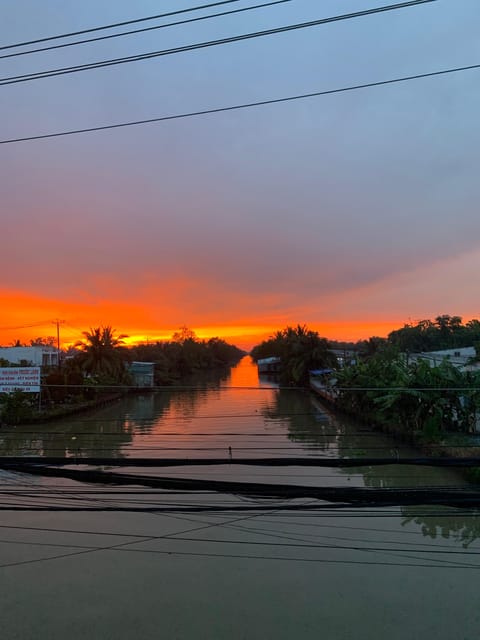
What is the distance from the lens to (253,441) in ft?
52.2

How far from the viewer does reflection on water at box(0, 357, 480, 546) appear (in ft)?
30.4

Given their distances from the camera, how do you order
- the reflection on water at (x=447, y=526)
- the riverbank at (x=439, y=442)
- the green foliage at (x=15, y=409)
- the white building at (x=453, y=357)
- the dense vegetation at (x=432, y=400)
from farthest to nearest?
the green foliage at (x=15, y=409), the white building at (x=453, y=357), the dense vegetation at (x=432, y=400), the riverbank at (x=439, y=442), the reflection on water at (x=447, y=526)

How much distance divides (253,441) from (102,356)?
29094 mm

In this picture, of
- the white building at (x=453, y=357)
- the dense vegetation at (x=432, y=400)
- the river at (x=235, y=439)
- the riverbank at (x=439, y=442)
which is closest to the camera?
the river at (x=235, y=439)

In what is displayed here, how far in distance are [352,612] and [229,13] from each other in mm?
6845

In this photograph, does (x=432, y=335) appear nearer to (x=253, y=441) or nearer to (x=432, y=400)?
(x=432, y=400)

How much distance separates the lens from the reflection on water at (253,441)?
9258mm

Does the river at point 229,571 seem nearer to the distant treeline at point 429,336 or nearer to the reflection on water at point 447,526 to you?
the reflection on water at point 447,526

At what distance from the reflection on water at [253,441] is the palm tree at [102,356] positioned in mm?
4267

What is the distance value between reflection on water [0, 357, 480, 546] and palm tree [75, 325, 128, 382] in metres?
4.27

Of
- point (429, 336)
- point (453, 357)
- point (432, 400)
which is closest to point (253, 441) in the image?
point (432, 400)

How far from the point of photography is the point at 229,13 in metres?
5.43

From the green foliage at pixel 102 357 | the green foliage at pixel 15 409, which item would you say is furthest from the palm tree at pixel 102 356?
the green foliage at pixel 15 409

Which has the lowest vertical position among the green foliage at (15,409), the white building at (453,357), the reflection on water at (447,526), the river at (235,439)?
the reflection on water at (447,526)
